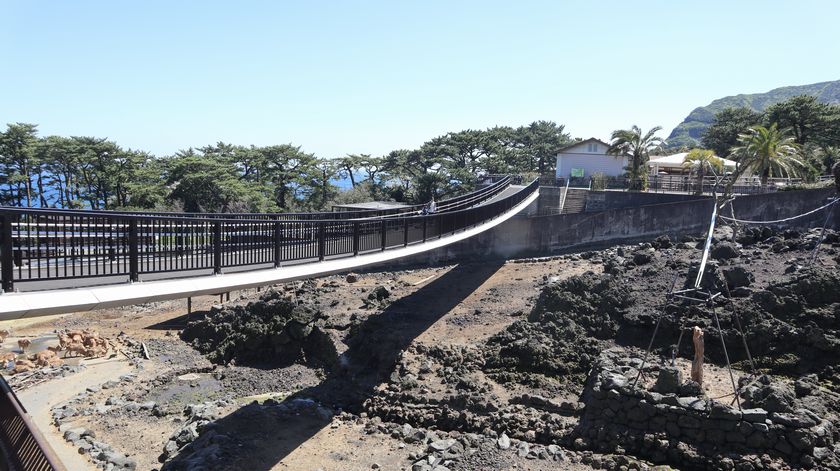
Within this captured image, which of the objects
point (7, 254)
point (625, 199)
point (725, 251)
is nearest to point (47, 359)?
point (7, 254)

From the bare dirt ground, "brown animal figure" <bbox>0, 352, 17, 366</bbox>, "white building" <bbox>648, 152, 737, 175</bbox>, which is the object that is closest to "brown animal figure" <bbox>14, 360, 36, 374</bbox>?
"brown animal figure" <bbox>0, 352, 17, 366</bbox>

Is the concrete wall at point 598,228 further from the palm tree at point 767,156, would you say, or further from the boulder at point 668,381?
the boulder at point 668,381

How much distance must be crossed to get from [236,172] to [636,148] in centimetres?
3028

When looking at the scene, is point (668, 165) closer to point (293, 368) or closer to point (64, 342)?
point (293, 368)

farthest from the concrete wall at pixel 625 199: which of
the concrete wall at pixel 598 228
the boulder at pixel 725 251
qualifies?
the boulder at pixel 725 251

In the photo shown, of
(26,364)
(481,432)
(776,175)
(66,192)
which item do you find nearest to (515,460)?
(481,432)

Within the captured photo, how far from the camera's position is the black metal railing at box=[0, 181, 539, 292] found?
746cm

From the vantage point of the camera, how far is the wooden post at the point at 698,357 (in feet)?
40.9

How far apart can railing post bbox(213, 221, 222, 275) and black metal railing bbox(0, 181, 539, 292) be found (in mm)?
17

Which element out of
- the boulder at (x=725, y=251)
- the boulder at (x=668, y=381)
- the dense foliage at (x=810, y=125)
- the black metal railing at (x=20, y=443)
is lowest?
the boulder at (x=668, y=381)

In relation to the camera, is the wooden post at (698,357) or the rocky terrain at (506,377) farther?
the wooden post at (698,357)

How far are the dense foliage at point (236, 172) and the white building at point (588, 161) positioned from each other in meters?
7.01

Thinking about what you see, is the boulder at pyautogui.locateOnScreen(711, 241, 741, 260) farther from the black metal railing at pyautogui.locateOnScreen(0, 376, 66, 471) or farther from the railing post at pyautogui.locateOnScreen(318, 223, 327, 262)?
the black metal railing at pyautogui.locateOnScreen(0, 376, 66, 471)

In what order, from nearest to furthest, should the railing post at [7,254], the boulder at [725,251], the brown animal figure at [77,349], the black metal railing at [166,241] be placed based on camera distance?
the railing post at [7,254], the black metal railing at [166,241], the brown animal figure at [77,349], the boulder at [725,251]
